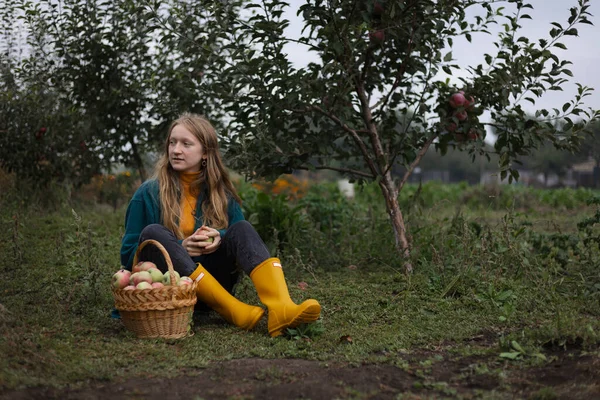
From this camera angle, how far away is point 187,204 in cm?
355

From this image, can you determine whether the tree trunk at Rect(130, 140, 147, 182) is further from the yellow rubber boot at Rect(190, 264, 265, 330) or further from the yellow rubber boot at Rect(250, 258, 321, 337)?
the yellow rubber boot at Rect(250, 258, 321, 337)

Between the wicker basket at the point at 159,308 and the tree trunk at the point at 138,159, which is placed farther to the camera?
the tree trunk at the point at 138,159

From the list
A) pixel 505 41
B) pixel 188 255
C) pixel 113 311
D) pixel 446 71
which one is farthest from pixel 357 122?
pixel 113 311

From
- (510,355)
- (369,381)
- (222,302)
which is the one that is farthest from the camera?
(222,302)

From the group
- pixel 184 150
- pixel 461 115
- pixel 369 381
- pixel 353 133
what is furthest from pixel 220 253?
pixel 461 115

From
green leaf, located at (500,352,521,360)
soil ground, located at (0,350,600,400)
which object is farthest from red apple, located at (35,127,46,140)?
green leaf, located at (500,352,521,360)

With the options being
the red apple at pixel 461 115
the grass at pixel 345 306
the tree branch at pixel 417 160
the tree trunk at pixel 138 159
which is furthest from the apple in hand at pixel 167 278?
the tree trunk at pixel 138 159

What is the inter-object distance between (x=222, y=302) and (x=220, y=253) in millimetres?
325

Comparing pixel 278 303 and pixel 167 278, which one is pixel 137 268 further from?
pixel 278 303

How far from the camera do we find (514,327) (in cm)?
325

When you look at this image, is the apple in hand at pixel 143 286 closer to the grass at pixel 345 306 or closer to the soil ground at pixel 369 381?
the grass at pixel 345 306

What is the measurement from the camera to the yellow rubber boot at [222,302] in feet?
10.3

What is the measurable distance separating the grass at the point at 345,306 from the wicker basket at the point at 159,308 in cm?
6

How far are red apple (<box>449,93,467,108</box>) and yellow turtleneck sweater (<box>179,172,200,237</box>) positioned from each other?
182cm
